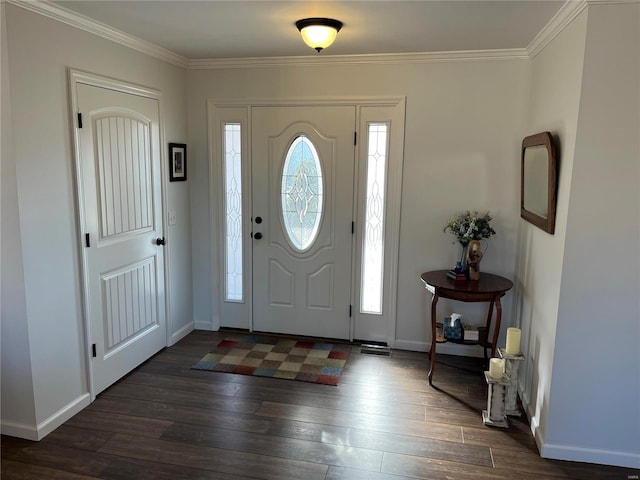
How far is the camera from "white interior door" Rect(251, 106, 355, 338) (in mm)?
3859

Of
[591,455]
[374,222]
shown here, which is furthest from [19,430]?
[591,455]

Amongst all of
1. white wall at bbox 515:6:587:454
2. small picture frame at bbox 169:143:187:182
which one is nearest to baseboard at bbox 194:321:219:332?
small picture frame at bbox 169:143:187:182

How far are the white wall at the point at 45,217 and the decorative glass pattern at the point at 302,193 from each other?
1497mm

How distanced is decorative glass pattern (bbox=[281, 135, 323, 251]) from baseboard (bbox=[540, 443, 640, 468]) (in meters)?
2.27

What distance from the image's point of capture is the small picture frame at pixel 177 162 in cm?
380

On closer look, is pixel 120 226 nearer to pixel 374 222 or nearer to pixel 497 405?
pixel 374 222

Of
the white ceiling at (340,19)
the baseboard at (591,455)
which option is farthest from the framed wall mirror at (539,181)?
the baseboard at (591,455)

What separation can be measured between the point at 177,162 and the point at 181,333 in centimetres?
147

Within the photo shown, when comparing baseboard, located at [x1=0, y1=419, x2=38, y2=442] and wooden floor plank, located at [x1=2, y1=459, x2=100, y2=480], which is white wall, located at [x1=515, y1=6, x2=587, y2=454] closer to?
wooden floor plank, located at [x1=2, y1=459, x2=100, y2=480]

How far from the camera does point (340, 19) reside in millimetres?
2703

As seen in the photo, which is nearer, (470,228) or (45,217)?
(45,217)

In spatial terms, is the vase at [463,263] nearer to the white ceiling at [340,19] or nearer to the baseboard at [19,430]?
the white ceiling at [340,19]

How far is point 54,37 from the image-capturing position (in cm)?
260

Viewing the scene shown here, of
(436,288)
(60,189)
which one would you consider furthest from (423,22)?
(60,189)
